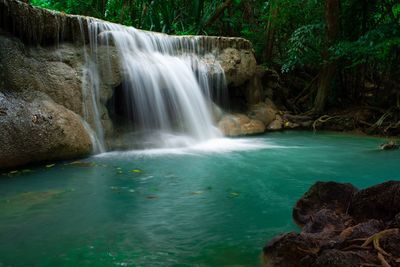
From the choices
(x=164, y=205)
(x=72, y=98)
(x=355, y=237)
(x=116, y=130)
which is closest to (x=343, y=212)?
(x=355, y=237)

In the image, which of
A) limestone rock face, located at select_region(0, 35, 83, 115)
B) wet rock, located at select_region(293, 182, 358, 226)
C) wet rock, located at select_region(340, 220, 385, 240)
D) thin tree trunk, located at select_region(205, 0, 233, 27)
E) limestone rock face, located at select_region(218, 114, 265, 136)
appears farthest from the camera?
thin tree trunk, located at select_region(205, 0, 233, 27)

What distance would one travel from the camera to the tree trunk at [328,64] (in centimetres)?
1140

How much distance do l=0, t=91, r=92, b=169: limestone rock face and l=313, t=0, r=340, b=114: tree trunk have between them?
7739mm

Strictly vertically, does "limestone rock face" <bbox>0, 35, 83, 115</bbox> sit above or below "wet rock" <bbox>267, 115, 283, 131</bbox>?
above

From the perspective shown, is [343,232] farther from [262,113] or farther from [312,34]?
[312,34]

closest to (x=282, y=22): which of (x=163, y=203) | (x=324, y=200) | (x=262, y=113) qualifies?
(x=262, y=113)

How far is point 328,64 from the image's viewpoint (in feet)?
39.5

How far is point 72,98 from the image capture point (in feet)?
24.8

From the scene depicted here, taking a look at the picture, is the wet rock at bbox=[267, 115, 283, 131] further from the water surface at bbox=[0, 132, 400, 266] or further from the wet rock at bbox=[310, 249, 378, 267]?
the wet rock at bbox=[310, 249, 378, 267]

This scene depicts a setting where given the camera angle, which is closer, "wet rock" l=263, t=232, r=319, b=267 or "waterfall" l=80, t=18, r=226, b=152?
"wet rock" l=263, t=232, r=319, b=267

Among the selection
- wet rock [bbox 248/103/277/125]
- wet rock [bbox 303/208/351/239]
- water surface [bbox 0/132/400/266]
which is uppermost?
wet rock [bbox 248/103/277/125]

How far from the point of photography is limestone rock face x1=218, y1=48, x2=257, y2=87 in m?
11.8

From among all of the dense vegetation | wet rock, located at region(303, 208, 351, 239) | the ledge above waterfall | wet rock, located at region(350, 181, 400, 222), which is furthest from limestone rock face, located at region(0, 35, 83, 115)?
the dense vegetation

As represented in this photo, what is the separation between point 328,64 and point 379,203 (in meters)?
9.59
